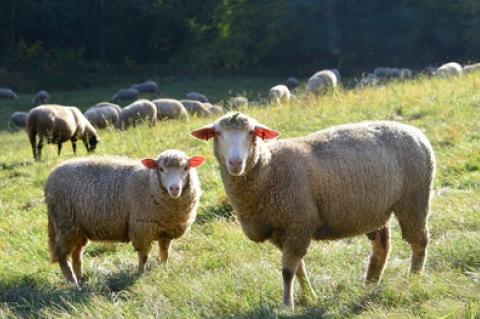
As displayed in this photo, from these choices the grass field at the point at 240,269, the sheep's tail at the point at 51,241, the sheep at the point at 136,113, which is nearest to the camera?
the grass field at the point at 240,269

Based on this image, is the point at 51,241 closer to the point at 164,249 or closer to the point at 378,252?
the point at 164,249

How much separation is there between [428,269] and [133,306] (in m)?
2.04

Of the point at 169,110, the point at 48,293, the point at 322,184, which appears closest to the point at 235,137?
the point at 322,184

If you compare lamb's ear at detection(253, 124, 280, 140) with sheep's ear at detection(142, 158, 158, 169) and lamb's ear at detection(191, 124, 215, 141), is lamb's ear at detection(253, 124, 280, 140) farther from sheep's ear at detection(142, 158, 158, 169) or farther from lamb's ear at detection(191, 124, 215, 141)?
sheep's ear at detection(142, 158, 158, 169)

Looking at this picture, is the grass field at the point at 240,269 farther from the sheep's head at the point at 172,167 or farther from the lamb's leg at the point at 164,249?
the sheep's head at the point at 172,167

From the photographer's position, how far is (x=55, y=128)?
14086mm

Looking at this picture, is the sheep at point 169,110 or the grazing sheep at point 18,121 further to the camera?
the grazing sheep at point 18,121

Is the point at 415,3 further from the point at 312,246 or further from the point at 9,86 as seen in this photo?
the point at 312,246

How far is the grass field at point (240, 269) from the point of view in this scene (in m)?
4.32

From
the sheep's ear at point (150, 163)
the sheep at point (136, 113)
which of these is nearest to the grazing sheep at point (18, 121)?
the sheep at point (136, 113)

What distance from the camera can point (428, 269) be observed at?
5098 millimetres

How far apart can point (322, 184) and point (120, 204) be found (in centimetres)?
228

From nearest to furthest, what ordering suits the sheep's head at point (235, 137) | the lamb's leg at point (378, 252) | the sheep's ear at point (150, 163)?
1. the sheep's head at point (235, 137)
2. the lamb's leg at point (378, 252)
3. the sheep's ear at point (150, 163)

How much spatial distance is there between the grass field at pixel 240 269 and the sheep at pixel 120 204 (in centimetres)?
23
